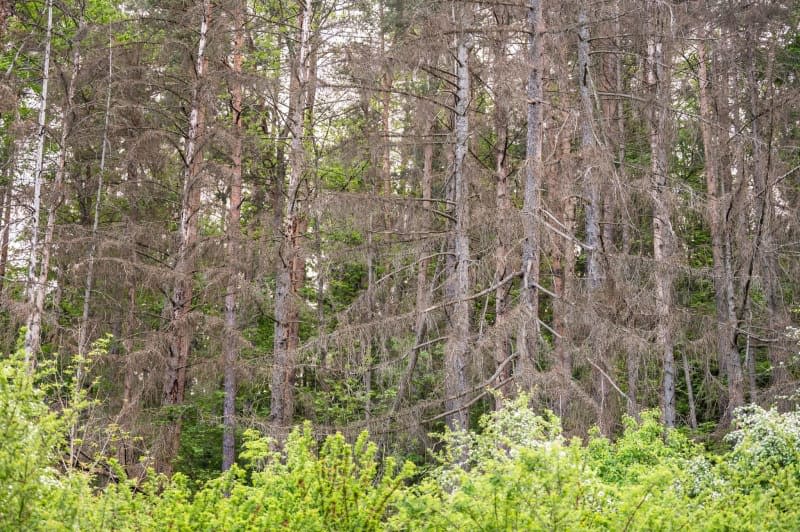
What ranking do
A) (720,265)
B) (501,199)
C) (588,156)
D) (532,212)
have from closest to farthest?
(532,212) → (588,156) → (501,199) → (720,265)

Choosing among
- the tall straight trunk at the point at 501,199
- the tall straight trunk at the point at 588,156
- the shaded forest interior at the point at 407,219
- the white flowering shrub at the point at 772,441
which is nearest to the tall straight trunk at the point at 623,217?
the shaded forest interior at the point at 407,219

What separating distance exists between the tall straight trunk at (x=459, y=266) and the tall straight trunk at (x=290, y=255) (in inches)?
94.4

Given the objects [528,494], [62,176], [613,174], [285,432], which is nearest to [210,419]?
[285,432]

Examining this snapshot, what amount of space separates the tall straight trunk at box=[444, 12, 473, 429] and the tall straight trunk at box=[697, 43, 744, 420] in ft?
10.6

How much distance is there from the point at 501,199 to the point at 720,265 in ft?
14.8

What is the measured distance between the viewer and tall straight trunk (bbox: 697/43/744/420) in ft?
40.3

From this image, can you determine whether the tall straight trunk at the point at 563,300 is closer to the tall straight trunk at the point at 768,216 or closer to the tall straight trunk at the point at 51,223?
the tall straight trunk at the point at 768,216

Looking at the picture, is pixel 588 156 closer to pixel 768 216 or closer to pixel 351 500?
pixel 768 216

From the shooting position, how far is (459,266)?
461 inches

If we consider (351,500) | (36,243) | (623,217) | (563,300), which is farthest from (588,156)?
(36,243)

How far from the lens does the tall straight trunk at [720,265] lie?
1229cm

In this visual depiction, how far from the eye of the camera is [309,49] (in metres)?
14.2

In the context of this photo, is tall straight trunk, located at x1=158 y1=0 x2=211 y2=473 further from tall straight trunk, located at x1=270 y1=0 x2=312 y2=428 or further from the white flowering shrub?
the white flowering shrub

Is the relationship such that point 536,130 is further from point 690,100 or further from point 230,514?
point 690,100
